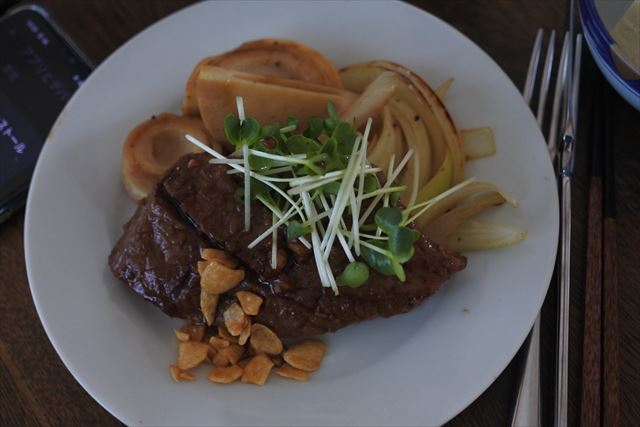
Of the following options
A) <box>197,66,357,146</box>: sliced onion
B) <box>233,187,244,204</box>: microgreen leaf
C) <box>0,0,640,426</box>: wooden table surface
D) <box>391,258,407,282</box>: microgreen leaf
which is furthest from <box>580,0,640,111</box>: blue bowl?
<box>233,187,244,204</box>: microgreen leaf

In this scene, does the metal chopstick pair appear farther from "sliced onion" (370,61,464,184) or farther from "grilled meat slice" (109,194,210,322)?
"grilled meat slice" (109,194,210,322)

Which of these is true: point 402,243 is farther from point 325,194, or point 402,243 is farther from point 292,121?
point 292,121

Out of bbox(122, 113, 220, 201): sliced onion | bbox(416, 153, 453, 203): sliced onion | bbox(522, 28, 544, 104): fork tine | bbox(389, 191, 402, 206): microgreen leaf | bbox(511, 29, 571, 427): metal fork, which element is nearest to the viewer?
bbox(511, 29, 571, 427): metal fork

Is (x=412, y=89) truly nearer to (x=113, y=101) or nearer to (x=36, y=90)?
(x=113, y=101)

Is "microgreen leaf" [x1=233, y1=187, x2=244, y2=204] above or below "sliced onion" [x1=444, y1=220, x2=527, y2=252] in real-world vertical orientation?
above

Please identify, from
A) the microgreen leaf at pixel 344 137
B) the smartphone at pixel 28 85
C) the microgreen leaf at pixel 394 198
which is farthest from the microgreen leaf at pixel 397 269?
the smartphone at pixel 28 85

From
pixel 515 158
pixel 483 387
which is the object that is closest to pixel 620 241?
pixel 515 158

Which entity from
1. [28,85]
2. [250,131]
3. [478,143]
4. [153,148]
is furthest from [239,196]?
[28,85]
